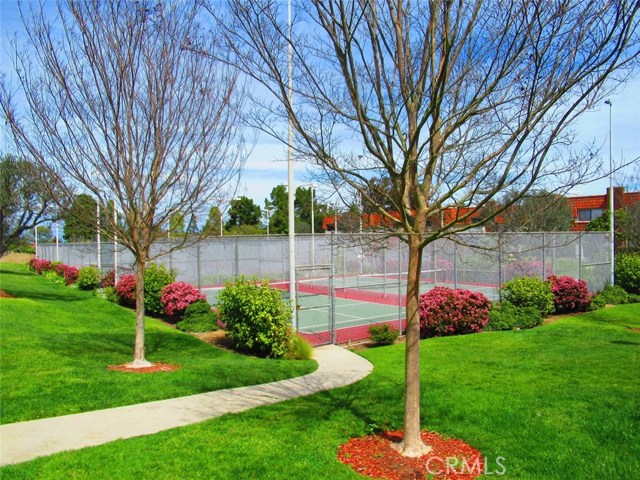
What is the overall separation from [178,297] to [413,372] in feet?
40.2

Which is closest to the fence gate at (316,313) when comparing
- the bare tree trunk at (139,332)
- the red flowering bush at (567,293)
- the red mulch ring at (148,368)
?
the red mulch ring at (148,368)

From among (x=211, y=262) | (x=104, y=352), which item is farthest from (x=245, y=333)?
(x=211, y=262)

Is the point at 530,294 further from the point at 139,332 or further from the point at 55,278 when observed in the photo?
the point at 55,278

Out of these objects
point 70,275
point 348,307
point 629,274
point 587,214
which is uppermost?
point 587,214

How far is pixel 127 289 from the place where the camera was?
18.8 metres

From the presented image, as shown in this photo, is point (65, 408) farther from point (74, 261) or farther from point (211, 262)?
point (74, 261)

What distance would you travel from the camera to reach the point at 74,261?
31266 mm

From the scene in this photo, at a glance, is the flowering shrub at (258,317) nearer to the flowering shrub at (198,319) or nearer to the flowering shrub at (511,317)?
the flowering shrub at (198,319)

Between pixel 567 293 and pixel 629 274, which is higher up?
pixel 629 274

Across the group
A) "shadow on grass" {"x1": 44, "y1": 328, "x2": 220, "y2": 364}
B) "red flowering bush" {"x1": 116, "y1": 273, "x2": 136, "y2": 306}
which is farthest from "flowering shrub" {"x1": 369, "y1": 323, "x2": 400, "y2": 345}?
"red flowering bush" {"x1": 116, "y1": 273, "x2": 136, "y2": 306}

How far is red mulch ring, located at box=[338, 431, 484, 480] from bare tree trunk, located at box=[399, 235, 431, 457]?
117 millimetres

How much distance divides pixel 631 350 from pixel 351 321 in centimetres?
865

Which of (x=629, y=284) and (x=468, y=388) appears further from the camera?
(x=629, y=284)

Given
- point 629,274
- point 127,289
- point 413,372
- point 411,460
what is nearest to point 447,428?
point 411,460
